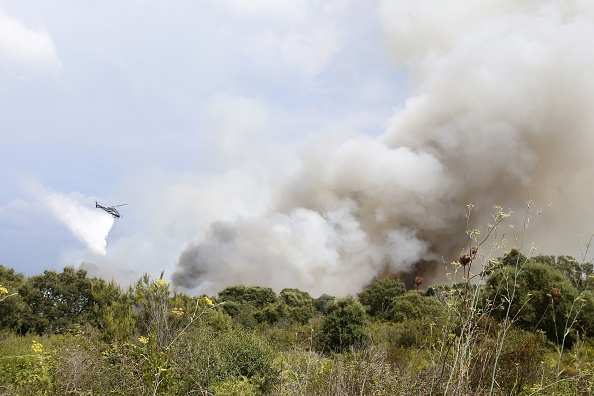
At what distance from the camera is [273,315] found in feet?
110

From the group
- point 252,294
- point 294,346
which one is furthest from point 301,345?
point 252,294

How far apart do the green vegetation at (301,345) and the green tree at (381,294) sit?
711 cm

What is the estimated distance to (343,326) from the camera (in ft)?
62.0

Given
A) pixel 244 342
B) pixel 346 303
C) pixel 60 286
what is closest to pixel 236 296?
pixel 60 286

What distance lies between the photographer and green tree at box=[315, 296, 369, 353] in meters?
18.7

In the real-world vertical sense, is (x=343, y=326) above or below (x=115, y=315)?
above

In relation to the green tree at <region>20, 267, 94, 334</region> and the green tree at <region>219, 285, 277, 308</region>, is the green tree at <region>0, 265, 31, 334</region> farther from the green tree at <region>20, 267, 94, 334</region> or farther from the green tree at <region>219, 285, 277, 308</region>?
the green tree at <region>219, 285, 277, 308</region>

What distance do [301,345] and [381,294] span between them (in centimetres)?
2457

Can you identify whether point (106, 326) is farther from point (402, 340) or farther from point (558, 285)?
point (558, 285)

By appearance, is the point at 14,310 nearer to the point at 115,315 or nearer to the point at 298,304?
the point at 115,315

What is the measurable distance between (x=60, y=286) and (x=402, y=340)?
67.4 ft

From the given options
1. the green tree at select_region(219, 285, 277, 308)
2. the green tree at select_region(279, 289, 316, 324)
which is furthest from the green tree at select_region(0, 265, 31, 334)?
the green tree at select_region(219, 285, 277, 308)

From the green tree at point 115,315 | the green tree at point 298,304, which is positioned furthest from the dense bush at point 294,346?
the green tree at point 298,304

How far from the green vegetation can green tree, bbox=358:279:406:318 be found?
23.3 ft
